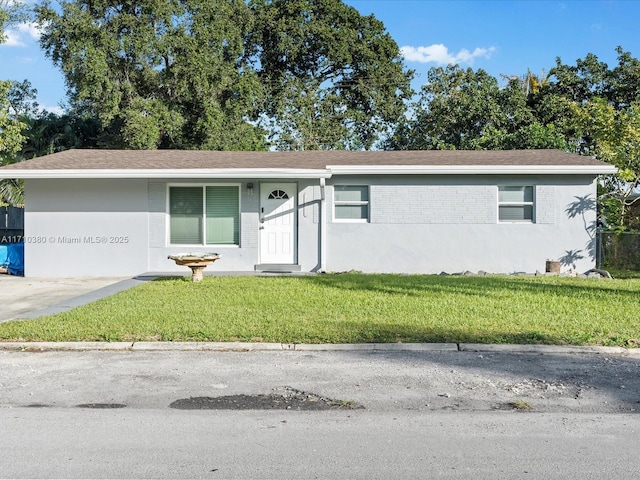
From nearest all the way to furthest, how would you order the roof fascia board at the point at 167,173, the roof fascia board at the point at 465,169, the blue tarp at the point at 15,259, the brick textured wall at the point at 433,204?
the roof fascia board at the point at 167,173 < the roof fascia board at the point at 465,169 < the brick textured wall at the point at 433,204 < the blue tarp at the point at 15,259

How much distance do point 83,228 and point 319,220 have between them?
6.11m

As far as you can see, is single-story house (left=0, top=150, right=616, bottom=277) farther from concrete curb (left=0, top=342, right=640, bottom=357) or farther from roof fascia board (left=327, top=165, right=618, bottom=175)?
concrete curb (left=0, top=342, right=640, bottom=357)

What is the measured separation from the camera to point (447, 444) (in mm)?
4586

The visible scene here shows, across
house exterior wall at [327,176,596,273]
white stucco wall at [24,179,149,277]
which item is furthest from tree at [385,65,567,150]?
white stucco wall at [24,179,149,277]

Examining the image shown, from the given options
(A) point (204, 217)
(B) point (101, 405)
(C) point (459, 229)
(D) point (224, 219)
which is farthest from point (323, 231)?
(B) point (101, 405)

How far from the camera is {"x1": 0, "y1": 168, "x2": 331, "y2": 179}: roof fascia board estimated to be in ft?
50.0

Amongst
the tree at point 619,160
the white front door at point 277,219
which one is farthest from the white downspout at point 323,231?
the tree at point 619,160

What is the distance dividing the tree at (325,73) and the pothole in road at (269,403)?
2802 cm

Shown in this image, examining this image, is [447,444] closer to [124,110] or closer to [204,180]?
[204,180]

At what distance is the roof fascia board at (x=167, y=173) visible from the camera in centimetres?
1523

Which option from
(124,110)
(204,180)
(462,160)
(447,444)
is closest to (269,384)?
(447,444)

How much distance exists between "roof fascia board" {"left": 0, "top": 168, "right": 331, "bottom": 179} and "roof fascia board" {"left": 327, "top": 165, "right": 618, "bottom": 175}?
847 mm

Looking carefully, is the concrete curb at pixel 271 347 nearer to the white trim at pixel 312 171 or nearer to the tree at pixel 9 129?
the white trim at pixel 312 171

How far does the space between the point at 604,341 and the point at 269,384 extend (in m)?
4.33
